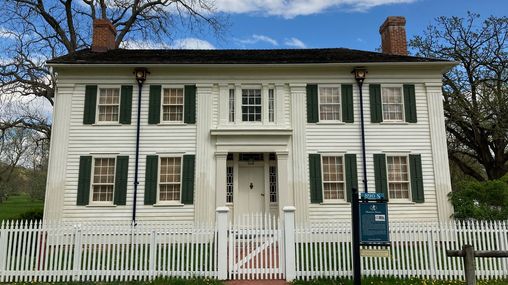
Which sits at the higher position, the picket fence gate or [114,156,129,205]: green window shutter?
[114,156,129,205]: green window shutter

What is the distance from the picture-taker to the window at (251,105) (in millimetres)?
12859

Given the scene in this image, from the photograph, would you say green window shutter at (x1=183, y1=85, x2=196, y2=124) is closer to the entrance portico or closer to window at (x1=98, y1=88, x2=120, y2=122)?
the entrance portico

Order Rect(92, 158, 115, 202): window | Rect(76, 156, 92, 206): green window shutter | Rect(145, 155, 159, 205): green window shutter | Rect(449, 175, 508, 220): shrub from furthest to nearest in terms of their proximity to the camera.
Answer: Rect(92, 158, 115, 202): window, Rect(145, 155, 159, 205): green window shutter, Rect(76, 156, 92, 206): green window shutter, Rect(449, 175, 508, 220): shrub

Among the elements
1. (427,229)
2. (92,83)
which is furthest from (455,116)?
(92,83)

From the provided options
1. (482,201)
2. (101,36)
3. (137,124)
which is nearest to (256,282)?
(137,124)

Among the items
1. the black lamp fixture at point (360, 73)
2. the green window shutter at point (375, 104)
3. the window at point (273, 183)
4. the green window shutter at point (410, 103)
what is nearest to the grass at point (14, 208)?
the window at point (273, 183)

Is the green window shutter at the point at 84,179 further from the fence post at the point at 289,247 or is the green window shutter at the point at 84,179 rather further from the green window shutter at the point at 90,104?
the fence post at the point at 289,247

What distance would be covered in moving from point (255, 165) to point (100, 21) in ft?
31.6

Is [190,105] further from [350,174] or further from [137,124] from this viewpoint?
[350,174]

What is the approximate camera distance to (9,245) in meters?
7.59

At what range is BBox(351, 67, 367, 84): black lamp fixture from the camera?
41.5 ft

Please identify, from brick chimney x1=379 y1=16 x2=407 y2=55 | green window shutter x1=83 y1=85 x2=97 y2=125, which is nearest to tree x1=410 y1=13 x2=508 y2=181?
brick chimney x1=379 y1=16 x2=407 y2=55

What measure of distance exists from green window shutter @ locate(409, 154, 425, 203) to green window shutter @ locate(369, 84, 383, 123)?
6.01 ft

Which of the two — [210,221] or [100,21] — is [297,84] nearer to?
[210,221]
